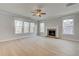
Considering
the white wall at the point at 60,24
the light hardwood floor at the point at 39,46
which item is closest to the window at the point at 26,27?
the light hardwood floor at the point at 39,46

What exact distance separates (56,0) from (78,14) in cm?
111

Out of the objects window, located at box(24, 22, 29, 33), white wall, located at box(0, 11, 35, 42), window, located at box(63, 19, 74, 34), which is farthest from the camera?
window, located at box(24, 22, 29, 33)

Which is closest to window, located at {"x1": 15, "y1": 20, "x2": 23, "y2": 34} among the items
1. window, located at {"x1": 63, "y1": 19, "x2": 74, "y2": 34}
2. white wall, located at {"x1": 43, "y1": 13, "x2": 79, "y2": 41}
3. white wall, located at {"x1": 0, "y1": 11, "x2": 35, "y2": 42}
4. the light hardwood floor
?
white wall, located at {"x1": 0, "y1": 11, "x2": 35, "y2": 42}

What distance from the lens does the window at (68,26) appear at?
9.47 ft

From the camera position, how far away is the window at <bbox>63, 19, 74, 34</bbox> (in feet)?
9.47

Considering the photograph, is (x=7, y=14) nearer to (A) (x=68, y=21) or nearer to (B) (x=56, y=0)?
(B) (x=56, y=0)

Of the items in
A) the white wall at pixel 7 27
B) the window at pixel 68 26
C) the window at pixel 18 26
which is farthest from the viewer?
the window at pixel 18 26

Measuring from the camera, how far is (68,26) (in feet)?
9.72

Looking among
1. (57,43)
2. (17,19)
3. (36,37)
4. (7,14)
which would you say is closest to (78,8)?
(57,43)

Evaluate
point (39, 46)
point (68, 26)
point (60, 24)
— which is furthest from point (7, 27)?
point (68, 26)

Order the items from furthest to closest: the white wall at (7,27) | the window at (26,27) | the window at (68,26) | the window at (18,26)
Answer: the window at (26,27) < the window at (18,26) < the window at (68,26) < the white wall at (7,27)

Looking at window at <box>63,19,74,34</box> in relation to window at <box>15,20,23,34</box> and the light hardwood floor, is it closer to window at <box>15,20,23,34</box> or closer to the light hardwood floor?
the light hardwood floor

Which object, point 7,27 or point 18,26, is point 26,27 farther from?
point 7,27

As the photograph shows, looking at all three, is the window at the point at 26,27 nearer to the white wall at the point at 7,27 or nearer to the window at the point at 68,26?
the white wall at the point at 7,27
